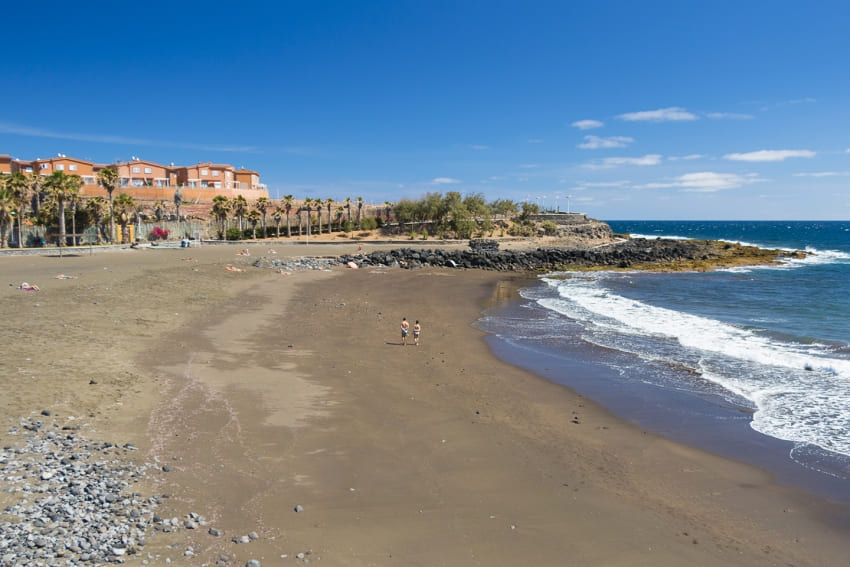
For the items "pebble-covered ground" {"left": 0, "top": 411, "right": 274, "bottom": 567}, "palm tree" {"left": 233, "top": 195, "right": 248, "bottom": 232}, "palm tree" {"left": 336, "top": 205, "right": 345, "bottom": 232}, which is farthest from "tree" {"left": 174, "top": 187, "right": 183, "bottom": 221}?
"pebble-covered ground" {"left": 0, "top": 411, "right": 274, "bottom": 567}

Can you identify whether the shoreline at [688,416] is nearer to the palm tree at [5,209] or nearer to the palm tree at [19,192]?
the palm tree at [5,209]

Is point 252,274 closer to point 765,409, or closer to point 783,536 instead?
point 765,409

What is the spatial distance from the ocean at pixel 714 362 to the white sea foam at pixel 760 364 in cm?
4

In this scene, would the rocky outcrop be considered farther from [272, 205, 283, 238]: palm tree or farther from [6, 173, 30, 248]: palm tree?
[6, 173, 30, 248]: palm tree

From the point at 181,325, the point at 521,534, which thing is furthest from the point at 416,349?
the point at 521,534

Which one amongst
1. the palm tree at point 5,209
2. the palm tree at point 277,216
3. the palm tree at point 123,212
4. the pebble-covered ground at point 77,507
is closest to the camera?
the pebble-covered ground at point 77,507

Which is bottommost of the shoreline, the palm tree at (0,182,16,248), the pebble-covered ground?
the shoreline

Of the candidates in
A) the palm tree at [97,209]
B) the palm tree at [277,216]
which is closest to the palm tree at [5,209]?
the palm tree at [97,209]

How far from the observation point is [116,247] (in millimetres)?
51375

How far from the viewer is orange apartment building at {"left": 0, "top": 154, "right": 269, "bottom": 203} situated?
70.6 meters

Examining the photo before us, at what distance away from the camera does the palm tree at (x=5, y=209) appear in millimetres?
46375

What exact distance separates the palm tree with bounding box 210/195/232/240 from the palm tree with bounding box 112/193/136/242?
32.7 ft

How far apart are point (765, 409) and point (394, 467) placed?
10048 millimetres

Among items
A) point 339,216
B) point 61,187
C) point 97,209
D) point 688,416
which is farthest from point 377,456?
point 339,216
